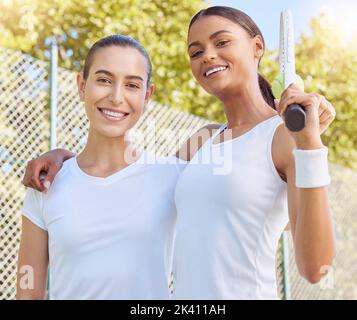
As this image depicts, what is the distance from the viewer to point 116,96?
2.10m

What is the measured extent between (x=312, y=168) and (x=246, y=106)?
505mm

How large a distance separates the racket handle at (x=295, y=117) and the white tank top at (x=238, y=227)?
0.95ft

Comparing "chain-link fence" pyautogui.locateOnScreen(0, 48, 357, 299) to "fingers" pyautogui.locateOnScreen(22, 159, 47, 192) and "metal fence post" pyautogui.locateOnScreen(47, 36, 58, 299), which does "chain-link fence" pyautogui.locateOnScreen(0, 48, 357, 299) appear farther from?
"fingers" pyautogui.locateOnScreen(22, 159, 47, 192)

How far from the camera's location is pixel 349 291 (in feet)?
26.4

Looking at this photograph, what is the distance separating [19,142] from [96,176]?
2.62 metres

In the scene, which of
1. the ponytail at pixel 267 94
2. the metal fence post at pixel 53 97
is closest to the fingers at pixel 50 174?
the ponytail at pixel 267 94

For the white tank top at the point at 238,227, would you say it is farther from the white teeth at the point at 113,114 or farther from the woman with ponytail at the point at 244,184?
the white teeth at the point at 113,114

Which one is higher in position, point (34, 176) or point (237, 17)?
point (237, 17)

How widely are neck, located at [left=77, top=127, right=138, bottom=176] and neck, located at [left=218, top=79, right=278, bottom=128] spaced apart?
1.13 feet

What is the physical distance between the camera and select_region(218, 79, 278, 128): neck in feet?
6.72

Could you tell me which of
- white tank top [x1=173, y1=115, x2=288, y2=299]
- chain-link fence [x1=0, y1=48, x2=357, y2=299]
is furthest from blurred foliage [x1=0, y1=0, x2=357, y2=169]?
white tank top [x1=173, y1=115, x2=288, y2=299]

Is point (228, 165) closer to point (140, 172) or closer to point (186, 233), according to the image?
point (186, 233)

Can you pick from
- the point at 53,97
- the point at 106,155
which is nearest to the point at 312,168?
the point at 106,155

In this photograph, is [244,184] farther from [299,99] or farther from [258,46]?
[258,46]
